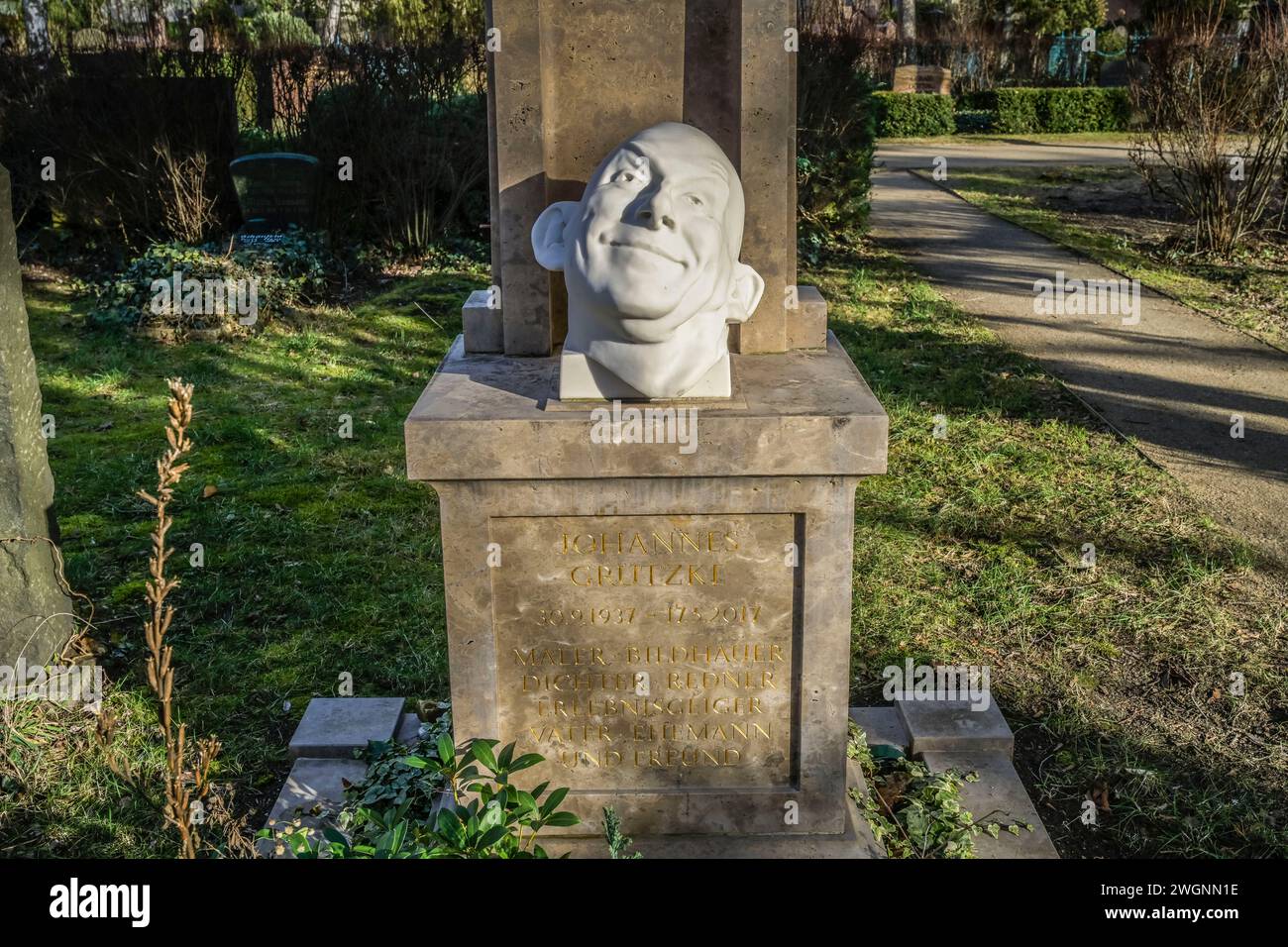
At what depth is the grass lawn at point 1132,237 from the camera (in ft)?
33.4

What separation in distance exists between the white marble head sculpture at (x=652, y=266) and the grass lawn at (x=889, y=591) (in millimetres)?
1961

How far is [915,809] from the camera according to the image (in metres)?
3.79

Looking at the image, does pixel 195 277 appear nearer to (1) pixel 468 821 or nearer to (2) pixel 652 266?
(2) pixel 652 266

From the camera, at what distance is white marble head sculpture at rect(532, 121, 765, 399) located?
9.93ft

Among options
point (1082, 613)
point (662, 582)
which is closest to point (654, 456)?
point (662, 582)

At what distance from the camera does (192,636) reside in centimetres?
500

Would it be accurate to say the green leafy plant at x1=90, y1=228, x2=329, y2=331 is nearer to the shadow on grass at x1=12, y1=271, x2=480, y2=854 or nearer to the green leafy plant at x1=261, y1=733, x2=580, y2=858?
the shadow on grass at x1=12, y1=271, x2=480, y2=854

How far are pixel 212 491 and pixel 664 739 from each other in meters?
3.80

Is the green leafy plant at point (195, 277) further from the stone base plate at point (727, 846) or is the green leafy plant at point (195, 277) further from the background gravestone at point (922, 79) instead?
the background gravestone at point (922, 79)

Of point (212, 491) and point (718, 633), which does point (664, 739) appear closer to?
point (718, 633)

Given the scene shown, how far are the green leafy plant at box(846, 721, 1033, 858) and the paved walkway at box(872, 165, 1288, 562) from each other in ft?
8.95

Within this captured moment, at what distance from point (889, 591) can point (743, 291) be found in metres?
2.46

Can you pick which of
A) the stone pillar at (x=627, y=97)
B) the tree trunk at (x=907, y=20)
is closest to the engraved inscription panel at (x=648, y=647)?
the stone pillar at (x=627, y=97)
